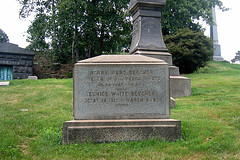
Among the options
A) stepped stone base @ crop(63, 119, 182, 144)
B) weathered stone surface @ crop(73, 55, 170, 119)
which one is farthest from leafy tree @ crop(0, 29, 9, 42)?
stepped stone base @ crop(63, 119, 182, 144)

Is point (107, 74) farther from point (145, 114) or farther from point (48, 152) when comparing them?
point (48, 152)

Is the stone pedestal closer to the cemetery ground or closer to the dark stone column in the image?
the cemetery ground

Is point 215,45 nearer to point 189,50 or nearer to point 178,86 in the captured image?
point 189,50

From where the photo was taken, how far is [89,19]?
659 inches

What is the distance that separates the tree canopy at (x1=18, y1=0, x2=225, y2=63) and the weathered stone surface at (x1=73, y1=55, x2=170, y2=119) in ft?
39.7

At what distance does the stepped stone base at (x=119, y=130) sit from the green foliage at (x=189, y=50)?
1230cm

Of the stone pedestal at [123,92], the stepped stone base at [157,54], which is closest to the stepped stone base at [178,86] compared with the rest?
the stepped stone base at [157,54]

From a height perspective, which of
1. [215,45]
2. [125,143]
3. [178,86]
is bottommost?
[125,143]

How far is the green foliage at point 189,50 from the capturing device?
15938 millimetres

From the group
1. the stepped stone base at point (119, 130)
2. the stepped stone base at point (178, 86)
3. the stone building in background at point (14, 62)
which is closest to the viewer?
the stepped stone base at point (119, 130)

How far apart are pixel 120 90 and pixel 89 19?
528 inches

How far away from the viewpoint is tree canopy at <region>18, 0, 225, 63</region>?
53.2 ft

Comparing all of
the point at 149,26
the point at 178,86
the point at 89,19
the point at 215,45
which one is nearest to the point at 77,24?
the point at 89,19

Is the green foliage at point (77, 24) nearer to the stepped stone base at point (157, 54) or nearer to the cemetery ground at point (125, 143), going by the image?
the stepped stone base at point (157, 54)
